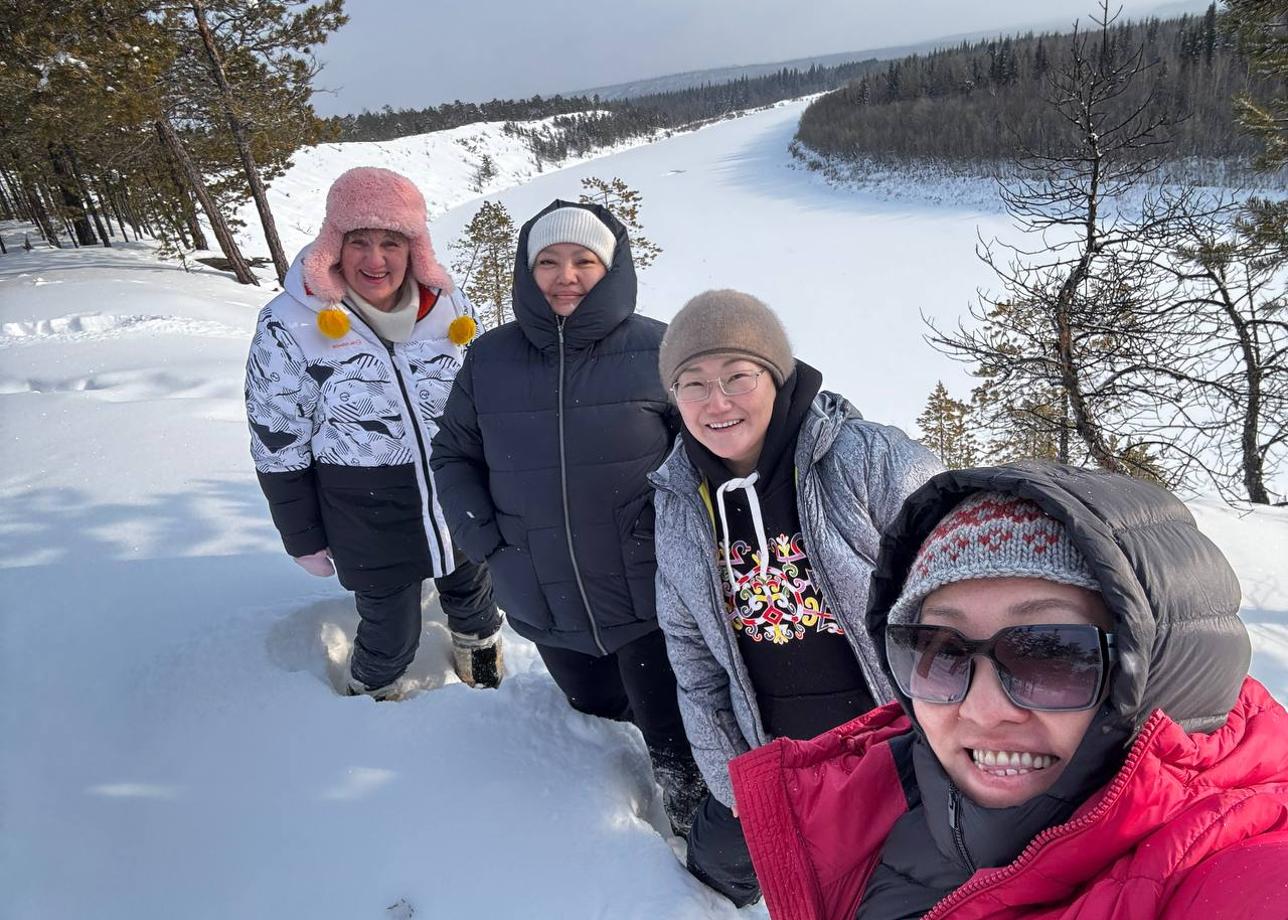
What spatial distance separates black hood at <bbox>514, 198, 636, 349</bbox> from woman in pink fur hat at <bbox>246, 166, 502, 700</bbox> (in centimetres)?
54

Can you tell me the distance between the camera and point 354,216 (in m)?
2.22

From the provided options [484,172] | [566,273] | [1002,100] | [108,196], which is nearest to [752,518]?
[566,273]

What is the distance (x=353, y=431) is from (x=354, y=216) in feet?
2.43

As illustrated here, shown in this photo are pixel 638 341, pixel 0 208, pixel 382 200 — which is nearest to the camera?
pixel 638 341

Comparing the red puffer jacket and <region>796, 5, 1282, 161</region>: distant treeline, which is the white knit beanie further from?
<region>796, 5, 1282, 161</region>: distant treeline

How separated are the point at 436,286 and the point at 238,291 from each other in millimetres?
14346

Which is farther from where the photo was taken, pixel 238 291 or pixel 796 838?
pixel 238 291

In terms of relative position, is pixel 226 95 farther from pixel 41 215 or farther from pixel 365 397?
pixel 365 397

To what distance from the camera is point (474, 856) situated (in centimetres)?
192

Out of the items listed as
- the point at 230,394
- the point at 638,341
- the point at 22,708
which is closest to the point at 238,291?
the point at 230,394

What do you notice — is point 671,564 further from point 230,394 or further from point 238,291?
point 238,291

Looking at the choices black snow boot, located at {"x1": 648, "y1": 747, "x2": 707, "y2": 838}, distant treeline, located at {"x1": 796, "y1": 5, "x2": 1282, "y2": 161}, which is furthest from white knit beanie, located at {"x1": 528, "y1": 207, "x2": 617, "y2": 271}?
distant treeline, located at {"x1": 796, "y1": 5, "x2": 1282, "y2": 161}

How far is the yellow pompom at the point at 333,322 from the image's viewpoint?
223cm

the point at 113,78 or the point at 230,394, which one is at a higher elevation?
the point at 113,78
